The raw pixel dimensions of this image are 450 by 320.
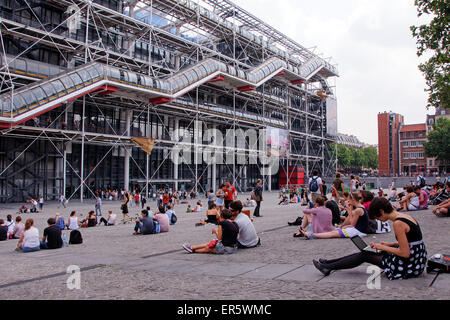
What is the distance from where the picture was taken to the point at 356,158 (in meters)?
104

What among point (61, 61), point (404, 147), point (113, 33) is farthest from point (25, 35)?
point (404, 147)

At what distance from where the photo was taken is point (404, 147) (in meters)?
88.9

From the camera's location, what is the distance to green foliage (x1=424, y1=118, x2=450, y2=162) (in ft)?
224

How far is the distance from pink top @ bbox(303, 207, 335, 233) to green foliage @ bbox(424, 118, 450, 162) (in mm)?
71122

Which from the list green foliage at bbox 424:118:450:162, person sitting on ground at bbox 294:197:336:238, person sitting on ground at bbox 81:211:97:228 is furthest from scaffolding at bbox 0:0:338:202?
green foliage at bbox 424:118:450:162

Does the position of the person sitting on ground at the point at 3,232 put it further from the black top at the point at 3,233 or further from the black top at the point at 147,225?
the black top at the point at 147,225

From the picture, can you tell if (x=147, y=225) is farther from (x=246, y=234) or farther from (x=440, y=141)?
(x=440, y=141)

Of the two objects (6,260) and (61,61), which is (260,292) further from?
(61,61)

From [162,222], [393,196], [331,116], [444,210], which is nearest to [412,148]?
[331,116]

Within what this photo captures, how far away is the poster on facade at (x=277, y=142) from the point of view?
42.3m

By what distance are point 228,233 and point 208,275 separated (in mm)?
1882

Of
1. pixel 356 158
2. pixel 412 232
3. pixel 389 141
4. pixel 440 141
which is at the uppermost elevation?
pixel 389 141

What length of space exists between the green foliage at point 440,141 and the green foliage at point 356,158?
2264 centimetres

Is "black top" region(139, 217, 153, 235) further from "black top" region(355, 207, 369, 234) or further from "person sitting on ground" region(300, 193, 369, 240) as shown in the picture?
"black top" region(355, 207, 369, 234)
